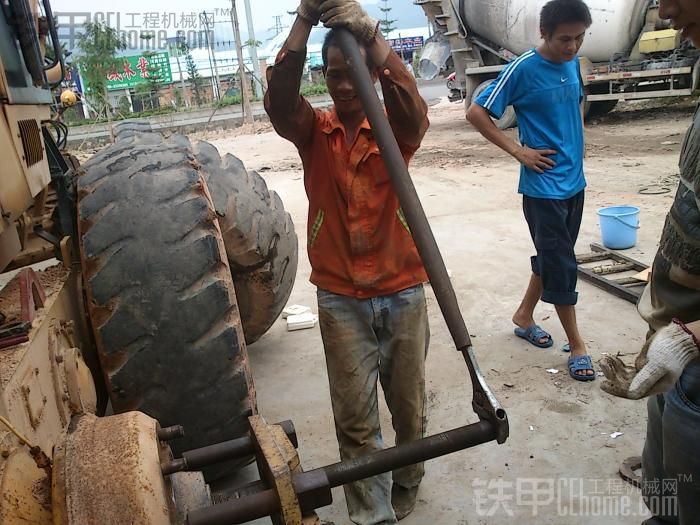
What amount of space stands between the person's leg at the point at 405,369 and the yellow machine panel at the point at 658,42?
1109 centimetres

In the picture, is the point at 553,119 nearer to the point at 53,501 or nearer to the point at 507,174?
the point at 53,501

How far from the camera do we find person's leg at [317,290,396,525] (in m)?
2.37

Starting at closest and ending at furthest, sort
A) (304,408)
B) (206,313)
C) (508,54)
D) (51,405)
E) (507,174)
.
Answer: (51,405)
(206,313)
(304,408)
(507,174)
(508,54)

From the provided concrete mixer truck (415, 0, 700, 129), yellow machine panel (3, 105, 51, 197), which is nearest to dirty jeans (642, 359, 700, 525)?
yellow machine panel (3, 105, 51, 197)

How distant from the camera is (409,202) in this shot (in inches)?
69.7

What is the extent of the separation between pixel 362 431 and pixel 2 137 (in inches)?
59.8

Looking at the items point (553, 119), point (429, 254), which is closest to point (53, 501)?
point (429, 254)

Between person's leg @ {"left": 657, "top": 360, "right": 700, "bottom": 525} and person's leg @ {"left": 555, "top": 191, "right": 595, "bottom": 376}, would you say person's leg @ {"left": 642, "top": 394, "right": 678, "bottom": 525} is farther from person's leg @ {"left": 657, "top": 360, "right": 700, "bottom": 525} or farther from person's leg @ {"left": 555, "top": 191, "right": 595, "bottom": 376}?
person's leg @ {"left": 555, "top": 191, "right": 595, "bottom": 376}

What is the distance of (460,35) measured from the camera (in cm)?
1405

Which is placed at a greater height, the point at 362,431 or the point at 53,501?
the point at 53,501

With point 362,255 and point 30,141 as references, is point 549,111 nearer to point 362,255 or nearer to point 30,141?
point 362,255

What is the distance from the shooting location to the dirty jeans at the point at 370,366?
2.37 meters

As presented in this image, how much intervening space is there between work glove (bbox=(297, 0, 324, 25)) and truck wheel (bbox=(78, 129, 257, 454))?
2.40ft

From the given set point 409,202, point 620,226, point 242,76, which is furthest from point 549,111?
point 242,76
